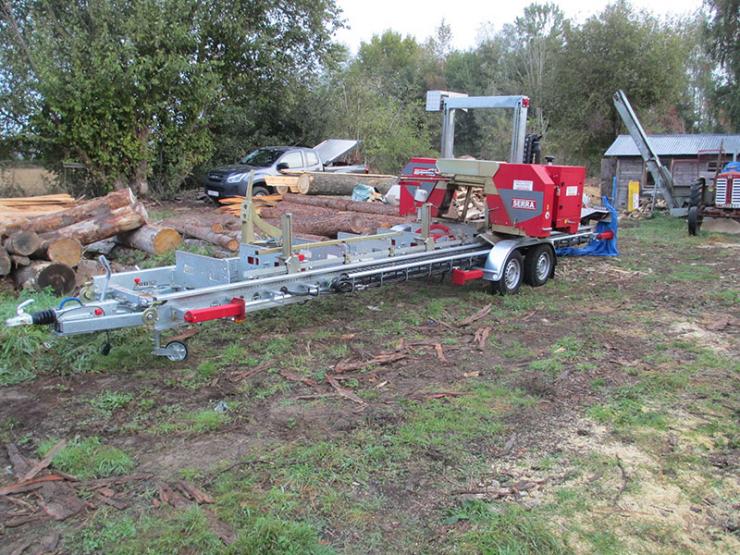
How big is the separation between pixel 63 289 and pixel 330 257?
3.72 metres

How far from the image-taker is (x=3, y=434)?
4.68 meters


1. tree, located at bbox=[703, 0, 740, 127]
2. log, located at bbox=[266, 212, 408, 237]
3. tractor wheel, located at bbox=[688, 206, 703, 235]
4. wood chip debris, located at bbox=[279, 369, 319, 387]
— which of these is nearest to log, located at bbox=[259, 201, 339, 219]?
log, located at bbox=[266, 212, 408, 237]

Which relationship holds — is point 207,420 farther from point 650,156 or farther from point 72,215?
point 650,156

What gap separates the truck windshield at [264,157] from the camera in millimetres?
18250

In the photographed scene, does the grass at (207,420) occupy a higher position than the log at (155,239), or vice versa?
the log at (155,239)

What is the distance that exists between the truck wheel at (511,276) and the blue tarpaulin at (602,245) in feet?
9.08

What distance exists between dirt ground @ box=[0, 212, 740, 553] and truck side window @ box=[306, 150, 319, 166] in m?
11.7

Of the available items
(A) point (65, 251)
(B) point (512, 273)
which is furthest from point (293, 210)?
(B) point (512, 273)

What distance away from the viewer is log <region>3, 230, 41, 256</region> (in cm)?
846

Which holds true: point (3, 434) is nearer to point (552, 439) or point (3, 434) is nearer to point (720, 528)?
point (552, 439)

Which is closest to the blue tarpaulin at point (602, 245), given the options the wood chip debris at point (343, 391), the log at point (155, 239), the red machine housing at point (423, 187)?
the red machine housing at point (423, 187)

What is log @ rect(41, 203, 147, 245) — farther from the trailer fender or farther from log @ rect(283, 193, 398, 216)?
the trailer fender

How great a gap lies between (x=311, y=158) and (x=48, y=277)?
38.3 ft

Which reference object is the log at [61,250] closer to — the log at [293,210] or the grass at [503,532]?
the log at [293,210]
